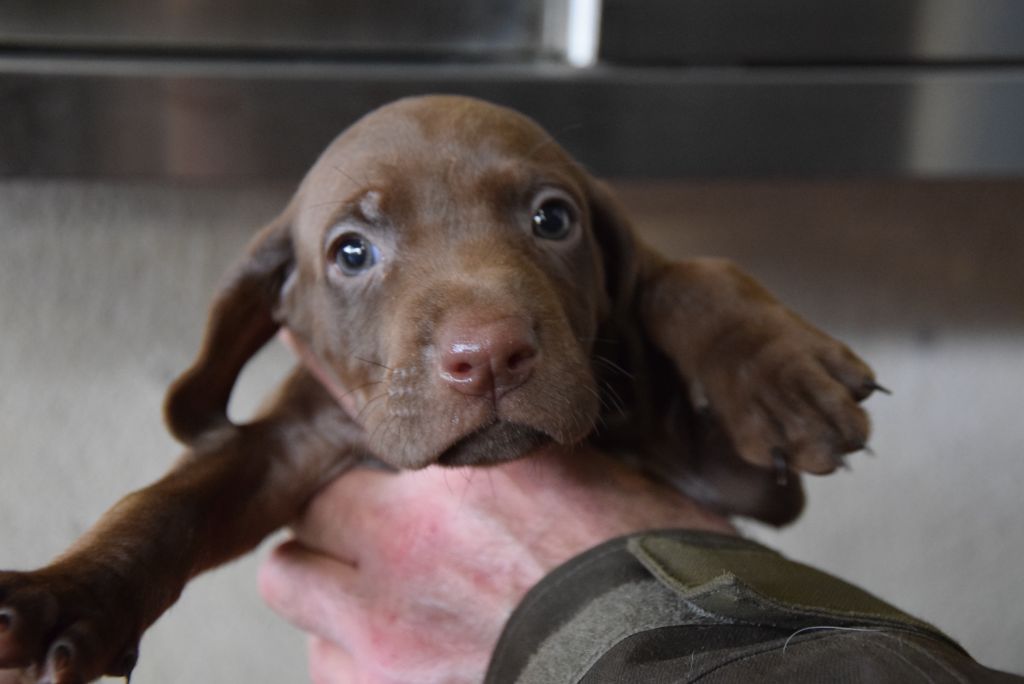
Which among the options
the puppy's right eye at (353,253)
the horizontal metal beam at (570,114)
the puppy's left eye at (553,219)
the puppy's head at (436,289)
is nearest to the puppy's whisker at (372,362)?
the puppy's head at (436,289)

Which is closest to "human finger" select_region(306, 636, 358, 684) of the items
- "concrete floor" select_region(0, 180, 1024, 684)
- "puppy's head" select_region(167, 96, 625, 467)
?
"puppy's head" select_region(167, 96, 625, 467)

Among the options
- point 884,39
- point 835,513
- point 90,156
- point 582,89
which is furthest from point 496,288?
point 835,513

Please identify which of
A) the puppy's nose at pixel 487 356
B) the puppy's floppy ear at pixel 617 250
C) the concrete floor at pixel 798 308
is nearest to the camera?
the puppy's nose at pixel 487 356

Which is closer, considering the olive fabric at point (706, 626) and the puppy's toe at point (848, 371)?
the olive fabric at point (706, 626)

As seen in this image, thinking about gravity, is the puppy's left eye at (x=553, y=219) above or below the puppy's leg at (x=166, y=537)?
above

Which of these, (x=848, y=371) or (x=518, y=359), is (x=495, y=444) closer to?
(x=518, y=359)

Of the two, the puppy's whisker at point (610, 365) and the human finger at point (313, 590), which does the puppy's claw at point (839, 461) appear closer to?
the puppy's whisker at point (610, 365)
